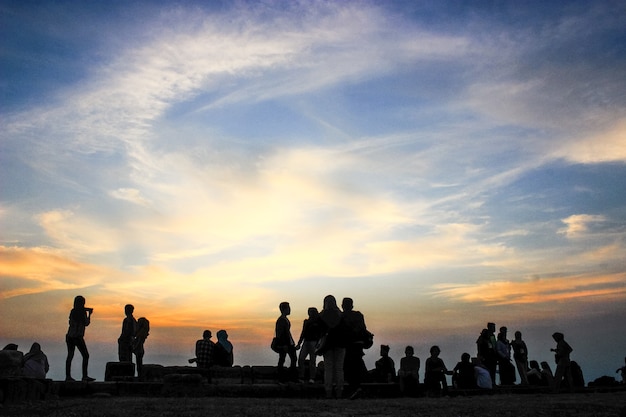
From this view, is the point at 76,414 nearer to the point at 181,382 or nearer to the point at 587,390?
the point at 181,382

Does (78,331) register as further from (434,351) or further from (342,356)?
(434,351)

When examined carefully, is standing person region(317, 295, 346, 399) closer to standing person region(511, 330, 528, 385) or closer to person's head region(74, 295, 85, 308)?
person's head region(74, 295, 85, 308)

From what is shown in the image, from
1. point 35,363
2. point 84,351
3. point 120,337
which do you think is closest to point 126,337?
point 120,337

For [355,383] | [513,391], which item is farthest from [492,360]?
[355,383]

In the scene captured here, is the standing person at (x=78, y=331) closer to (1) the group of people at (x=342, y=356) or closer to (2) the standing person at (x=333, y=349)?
(1) the group of people at (x=342, y=356)

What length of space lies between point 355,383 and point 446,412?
5.19 metres

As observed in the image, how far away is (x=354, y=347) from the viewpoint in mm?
14469

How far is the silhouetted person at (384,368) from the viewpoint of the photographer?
17812 millimetres

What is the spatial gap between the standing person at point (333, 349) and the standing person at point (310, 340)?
0.97ft

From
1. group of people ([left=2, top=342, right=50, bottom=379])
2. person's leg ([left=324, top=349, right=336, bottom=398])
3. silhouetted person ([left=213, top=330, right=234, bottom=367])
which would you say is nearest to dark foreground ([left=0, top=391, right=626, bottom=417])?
group of people ([left=2, top=342, right=50, bottom=379])

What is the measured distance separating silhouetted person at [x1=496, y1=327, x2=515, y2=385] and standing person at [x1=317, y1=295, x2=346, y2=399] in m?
7.10

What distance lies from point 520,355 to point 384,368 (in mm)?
4501

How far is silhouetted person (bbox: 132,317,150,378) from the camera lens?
716 inches

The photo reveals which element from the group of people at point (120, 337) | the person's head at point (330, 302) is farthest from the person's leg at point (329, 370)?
the group of people at point (120, 337)
